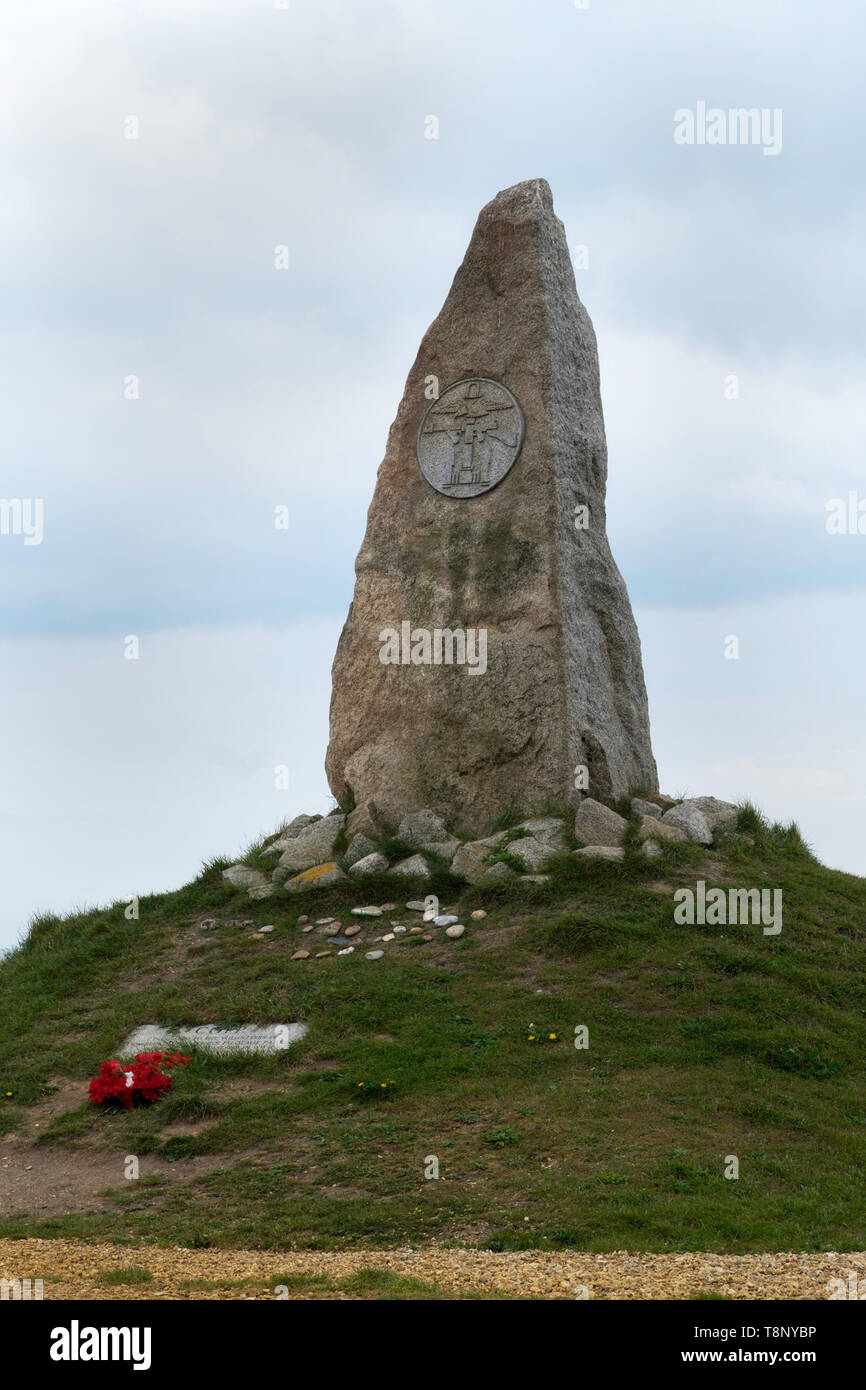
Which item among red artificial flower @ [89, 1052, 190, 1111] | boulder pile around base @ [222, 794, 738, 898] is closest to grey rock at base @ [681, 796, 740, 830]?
boulder pile around base @ [222, 794, 738, 898]

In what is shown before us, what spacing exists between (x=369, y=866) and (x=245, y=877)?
1687 millimetres

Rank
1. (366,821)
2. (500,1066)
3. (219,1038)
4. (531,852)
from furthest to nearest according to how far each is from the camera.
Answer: (366,821) → (531,852) → (219,1038) → (500,1066)

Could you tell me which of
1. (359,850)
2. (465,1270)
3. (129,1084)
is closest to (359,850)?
(359,850)

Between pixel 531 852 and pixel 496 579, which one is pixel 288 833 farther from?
pixel 496 579

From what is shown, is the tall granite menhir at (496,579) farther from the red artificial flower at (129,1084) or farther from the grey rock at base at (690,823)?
the red artificial flower at (129,1084)

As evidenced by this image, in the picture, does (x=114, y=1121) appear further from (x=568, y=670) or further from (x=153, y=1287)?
(x=568, y=670)

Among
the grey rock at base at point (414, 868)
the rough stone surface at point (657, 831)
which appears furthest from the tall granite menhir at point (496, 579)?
the grey rock at base at point (414, 868)

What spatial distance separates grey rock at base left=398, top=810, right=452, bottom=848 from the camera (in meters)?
14.6

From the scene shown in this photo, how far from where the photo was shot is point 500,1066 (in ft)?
34.8

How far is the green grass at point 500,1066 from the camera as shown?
848cm

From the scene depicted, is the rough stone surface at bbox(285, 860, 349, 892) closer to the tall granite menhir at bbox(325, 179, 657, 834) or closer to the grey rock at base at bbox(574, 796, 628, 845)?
the tall granite menhir at bbox(325, 179, 657, 834)

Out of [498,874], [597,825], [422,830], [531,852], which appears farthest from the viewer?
[422,830]

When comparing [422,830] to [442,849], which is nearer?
[442,849]

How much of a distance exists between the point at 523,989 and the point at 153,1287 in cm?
529
